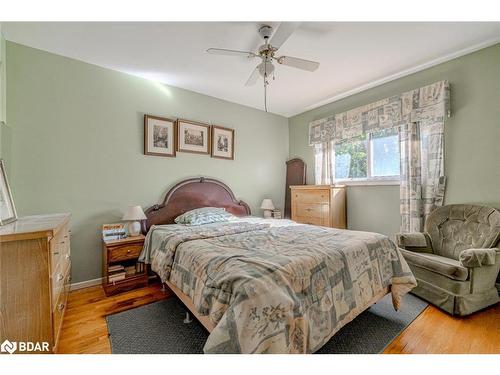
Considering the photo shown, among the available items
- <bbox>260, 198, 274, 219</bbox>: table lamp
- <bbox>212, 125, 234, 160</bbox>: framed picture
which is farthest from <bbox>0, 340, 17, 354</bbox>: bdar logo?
<bbox>260, 198, 274, 219</bbox>: table lamp

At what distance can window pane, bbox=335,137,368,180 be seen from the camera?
11.4 feet

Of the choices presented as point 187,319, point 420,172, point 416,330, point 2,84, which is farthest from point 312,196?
point 2,84

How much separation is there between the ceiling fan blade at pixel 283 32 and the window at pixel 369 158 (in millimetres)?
2205

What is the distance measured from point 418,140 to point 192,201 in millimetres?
3193

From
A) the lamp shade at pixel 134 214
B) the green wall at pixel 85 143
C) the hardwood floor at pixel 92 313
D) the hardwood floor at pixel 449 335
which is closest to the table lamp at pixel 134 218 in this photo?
the lamp shade at pixel 134 214

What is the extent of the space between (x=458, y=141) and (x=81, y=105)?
440 cm

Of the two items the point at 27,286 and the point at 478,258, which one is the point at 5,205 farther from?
the point at 478,258

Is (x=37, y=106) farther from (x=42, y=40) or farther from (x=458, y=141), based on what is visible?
(x=458, y=141)

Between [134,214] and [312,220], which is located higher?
[134,214]

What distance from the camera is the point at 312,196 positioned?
361cm

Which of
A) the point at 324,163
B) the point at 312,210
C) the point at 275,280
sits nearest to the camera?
the point at 275,280
